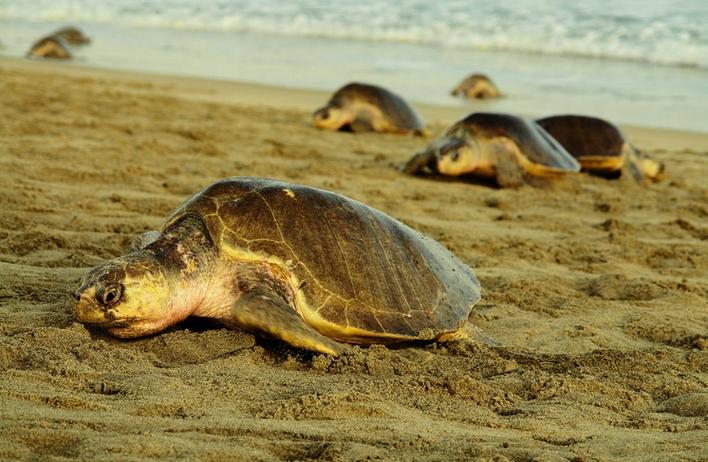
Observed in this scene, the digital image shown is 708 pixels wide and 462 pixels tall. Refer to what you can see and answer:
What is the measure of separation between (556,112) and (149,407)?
10.2m

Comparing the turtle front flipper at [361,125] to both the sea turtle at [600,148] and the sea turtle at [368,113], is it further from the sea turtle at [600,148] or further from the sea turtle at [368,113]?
the sea turtle at [600,148]

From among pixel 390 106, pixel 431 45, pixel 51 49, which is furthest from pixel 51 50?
pixel 431 45

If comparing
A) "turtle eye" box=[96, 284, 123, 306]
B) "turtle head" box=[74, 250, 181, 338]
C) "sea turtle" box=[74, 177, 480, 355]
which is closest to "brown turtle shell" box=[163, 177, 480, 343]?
"sea turtle" box=[74, 177, 480, 355]

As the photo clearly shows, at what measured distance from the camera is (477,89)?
44.3ft

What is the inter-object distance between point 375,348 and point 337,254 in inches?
15.3

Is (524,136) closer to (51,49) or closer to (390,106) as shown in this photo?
(390,106)

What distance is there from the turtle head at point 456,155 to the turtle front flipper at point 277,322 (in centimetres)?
456

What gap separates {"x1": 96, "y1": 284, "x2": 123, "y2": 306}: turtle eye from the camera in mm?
3215

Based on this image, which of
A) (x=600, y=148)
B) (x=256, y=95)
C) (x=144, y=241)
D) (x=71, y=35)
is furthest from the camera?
(x=71, y=35)

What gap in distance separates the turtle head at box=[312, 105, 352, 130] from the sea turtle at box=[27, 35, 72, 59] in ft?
24.0

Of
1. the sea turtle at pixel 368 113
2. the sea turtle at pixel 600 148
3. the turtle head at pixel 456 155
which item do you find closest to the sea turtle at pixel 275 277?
the turtle head at pixel 456 155

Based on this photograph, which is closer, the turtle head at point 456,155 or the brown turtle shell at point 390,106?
the turtle head at point 456,155

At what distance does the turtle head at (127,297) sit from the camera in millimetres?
3227

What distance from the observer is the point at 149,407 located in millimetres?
2635
